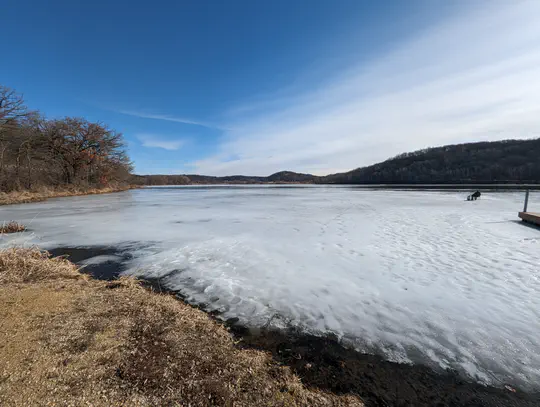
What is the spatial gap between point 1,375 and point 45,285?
1879mm

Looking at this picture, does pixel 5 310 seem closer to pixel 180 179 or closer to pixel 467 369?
pixel 467 369

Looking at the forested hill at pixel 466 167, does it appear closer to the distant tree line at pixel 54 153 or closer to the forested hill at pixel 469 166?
the forested hill at pixel 469 166

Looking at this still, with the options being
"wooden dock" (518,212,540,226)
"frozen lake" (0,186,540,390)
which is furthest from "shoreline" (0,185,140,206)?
"wooden dock" (518,212,540,226)

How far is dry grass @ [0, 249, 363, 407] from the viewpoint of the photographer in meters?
1.43

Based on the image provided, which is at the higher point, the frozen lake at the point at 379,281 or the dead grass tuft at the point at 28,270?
the dead grass tuft at the point at 28,270

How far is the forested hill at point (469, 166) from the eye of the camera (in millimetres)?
62125

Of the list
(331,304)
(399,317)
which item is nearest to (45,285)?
(331,304)

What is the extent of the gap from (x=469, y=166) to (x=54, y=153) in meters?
94.5

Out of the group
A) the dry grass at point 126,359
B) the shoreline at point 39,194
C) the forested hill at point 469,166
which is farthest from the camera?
the forested hill at point 469,166

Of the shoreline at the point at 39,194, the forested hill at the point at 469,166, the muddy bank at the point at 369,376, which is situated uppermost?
the forested hill at the point at 469,166

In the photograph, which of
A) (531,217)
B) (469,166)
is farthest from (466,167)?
(531,217)

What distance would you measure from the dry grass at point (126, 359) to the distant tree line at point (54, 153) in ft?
74.0

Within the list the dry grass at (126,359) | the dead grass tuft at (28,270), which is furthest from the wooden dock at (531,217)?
the dead grass tuft at (28,270)

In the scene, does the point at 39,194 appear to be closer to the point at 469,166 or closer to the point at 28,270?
the point at 28,270
